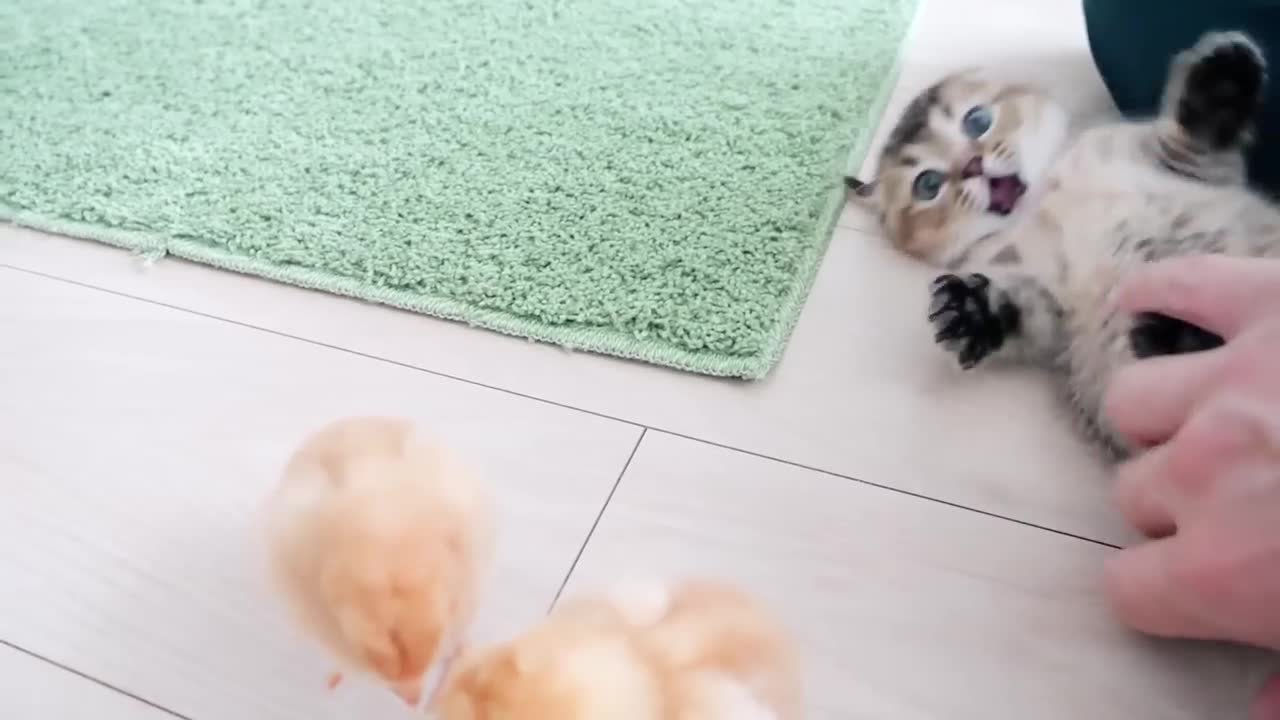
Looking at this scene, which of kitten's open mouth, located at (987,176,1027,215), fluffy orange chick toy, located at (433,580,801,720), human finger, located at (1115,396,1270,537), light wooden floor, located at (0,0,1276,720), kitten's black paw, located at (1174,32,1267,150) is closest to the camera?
fluffy orange chick toy, located at (433,580,801,720)

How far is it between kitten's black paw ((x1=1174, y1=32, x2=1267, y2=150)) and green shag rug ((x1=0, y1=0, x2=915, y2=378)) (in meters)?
0.33

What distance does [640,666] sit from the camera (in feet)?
1.53

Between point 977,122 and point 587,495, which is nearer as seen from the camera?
point 587,495

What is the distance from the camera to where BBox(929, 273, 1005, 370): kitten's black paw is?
0.80 m

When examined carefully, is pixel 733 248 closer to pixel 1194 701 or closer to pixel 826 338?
pixel 826 338

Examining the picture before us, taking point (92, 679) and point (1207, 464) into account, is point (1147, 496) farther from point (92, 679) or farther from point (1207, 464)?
point (92, 679)

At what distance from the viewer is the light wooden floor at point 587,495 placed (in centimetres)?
67

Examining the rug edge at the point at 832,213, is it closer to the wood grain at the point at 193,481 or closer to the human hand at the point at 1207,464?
the wood grain at the point at 193,481

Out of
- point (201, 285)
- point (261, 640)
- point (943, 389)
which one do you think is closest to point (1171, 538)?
point (943, 389)

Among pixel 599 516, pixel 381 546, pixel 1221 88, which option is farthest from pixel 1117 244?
pixel 381 546

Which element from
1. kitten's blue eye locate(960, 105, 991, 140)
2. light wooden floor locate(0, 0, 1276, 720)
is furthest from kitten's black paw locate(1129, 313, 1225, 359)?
kitten's blue eye locate(960, 105, 991, 140)

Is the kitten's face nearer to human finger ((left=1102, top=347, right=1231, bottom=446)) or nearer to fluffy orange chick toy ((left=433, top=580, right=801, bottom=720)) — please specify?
human finger ((left=1102, top=347, right=1231, bottom=446))

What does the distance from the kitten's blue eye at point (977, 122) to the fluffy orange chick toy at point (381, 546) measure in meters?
0.64

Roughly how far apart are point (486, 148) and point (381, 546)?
2.33 feet
